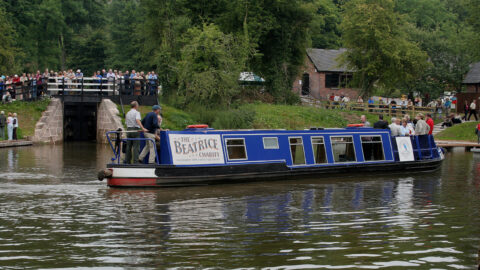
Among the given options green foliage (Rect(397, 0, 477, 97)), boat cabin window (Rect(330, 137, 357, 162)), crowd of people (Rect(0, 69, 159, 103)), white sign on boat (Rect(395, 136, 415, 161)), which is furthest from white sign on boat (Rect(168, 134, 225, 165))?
green foliage (Rect(397, 0, 477, 97))

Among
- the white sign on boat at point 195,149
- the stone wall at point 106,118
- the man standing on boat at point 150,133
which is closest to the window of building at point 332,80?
the stone wall at point 106,118

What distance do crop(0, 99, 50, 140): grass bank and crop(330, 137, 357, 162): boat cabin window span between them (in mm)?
17484

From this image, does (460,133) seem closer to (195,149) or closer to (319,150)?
(319,150)

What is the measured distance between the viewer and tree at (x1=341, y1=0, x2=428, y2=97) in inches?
1896

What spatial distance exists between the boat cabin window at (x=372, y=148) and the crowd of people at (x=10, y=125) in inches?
703

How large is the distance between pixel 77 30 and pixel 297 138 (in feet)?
212

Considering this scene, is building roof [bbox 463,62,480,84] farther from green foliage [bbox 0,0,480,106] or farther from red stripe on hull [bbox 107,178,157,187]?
red stripe on hull [bbox 107,178,157,187]

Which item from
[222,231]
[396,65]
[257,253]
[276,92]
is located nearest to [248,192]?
[222,231]

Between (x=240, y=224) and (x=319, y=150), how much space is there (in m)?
8.77

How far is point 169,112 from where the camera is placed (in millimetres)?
35375

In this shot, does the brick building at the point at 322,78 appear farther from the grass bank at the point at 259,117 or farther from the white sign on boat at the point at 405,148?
the white sign on boat at the point at 405,148

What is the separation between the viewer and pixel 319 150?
67.1 feet

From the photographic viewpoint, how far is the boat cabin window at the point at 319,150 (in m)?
20.3

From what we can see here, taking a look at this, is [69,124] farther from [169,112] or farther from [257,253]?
[257,253]
